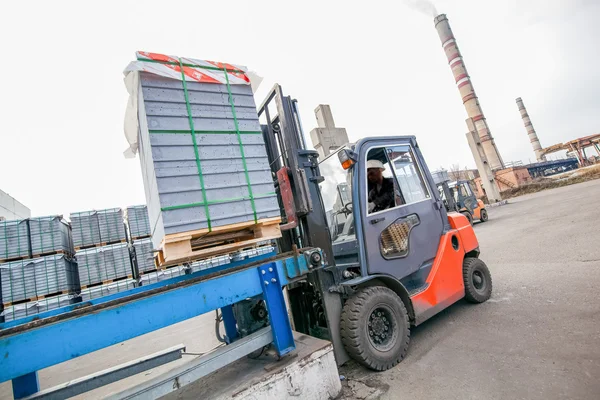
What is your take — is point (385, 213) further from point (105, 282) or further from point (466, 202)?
point (466, 202)

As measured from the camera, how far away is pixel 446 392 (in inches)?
83.1

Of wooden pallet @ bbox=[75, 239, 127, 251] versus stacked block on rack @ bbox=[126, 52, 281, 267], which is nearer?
stacked block on rack @ bbox=[126, 52, 281, 267]

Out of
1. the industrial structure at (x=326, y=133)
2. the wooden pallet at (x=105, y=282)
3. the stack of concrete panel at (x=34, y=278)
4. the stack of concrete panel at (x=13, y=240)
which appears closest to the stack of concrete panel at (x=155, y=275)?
the wooden pallet at (x=105, y=282)

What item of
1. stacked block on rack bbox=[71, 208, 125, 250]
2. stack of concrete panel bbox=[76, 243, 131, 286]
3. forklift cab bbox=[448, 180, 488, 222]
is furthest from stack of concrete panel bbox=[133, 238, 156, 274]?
forklift cab bbox=[448, 180, 488, 222]

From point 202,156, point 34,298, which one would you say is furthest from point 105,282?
point 202,156

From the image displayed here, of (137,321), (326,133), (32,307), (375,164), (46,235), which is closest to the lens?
(137,321)

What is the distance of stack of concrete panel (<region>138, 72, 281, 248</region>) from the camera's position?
2107 millimetres

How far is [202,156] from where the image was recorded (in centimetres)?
226

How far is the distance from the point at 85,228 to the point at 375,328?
316 inches

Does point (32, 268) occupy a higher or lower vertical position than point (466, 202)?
higher

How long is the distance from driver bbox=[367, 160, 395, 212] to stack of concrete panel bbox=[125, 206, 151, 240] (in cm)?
749

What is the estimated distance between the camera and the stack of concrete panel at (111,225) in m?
7.80

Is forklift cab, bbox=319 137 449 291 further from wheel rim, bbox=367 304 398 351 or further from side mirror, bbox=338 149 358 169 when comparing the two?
wheel rim, bbox=367 304 398 351

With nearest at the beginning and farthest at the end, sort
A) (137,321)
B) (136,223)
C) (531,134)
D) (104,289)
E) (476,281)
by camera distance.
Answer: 1. (137,321)
2. (476,281)
3. (104,289)
4. (136,223)
5. (531,134)
